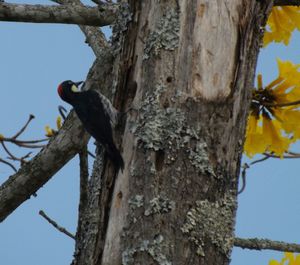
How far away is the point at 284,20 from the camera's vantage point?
13.2 ft

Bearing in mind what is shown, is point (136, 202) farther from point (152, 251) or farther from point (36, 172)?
point (36, 172)

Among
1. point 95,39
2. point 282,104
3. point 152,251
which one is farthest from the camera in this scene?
point 95,39

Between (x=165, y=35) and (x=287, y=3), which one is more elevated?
(x=287, y=3)

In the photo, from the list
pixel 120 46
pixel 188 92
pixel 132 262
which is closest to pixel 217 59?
pixel 188 92

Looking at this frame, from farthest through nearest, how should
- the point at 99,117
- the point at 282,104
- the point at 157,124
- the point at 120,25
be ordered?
the point at 282,104 < the point at 99,117 < the point at 120,25 < the point at 157,124

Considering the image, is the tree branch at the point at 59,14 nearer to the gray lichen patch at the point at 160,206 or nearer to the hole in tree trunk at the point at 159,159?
the hole in tree trunk at the point at 159,159

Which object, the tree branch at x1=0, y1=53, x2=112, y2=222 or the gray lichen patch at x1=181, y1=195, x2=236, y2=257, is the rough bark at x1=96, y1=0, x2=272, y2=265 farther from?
the tree branch at x1=0, y1=53, x2=112, y2=222

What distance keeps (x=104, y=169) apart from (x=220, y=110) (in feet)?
1.72

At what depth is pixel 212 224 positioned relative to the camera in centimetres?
276

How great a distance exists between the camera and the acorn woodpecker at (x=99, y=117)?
9.75ft

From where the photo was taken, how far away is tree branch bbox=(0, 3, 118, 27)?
379cm

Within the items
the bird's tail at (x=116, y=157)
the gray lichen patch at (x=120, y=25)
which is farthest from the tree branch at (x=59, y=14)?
the bird's tail at (x=116, y=157)

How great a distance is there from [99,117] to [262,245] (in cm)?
112

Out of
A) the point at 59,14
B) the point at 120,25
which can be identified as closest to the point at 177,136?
the point at 120,25
